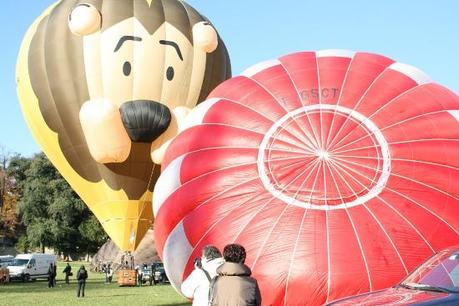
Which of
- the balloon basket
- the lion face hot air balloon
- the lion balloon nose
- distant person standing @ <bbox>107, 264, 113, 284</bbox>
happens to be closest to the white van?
distant person standing @ <bbox>107, 264, 113, 284</bbox>

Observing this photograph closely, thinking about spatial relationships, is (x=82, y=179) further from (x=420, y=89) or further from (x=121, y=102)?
(x=420, y=89)

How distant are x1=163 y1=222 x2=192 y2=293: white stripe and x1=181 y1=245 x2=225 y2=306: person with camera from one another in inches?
143

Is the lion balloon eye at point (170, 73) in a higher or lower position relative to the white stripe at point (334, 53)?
higher

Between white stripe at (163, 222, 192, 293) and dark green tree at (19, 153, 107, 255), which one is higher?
dark green tree at (19, 153, 107, 255)

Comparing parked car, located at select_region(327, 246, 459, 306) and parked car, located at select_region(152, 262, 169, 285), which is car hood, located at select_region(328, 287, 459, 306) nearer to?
parked car, located at select_region(327, 246, 459, 306)

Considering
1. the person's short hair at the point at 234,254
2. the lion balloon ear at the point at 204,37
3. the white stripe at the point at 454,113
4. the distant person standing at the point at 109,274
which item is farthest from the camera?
the distant person standing at the point at 109,274

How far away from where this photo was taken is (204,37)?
69.1 ft

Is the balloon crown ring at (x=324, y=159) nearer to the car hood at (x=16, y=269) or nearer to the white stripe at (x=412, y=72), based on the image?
the white stripe at (x=412, y=72)

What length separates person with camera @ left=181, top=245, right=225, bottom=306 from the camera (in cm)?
568

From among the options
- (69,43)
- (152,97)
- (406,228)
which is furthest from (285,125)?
(69,43)

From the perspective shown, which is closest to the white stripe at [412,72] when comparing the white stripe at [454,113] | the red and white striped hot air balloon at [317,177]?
the red and white striped hot air balloon at [317,177]

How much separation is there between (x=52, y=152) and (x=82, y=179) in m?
1.29

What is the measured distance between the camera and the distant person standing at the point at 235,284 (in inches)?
195

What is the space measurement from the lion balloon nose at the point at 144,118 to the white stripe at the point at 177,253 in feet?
33.6
